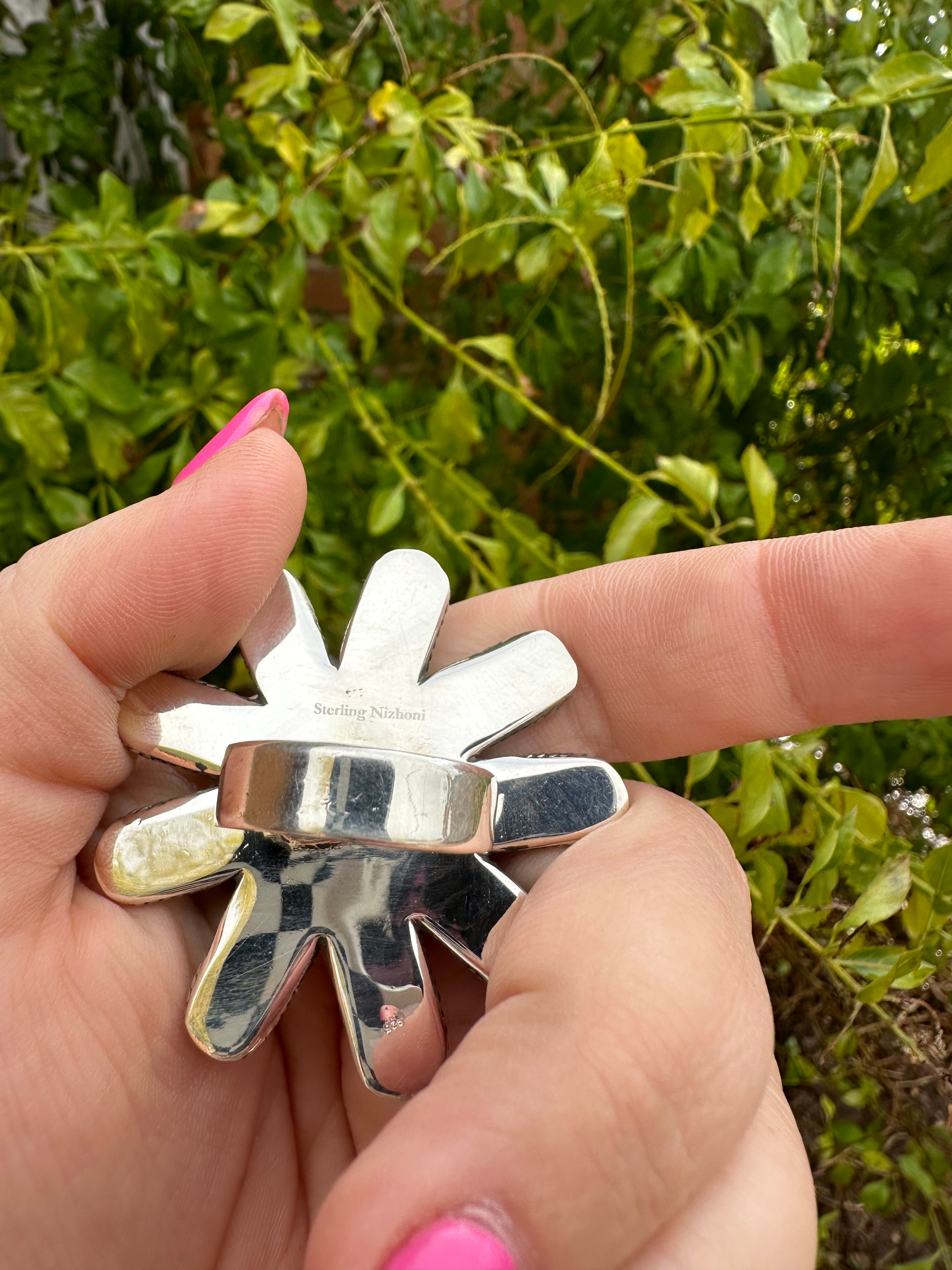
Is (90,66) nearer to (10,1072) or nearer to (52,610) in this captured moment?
(52,610)

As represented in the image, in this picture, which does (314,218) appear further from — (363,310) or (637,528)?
(637,528)

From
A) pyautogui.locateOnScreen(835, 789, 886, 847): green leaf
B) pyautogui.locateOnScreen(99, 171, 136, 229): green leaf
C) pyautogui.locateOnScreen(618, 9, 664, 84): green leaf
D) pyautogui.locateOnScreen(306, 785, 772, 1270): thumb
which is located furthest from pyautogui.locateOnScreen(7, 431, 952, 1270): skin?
pyautogui.locateOnScreen(618, 9, 664, 84): green leaf

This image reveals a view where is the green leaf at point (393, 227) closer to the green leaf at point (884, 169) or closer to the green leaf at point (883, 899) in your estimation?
the green leaf at point (884, 169)

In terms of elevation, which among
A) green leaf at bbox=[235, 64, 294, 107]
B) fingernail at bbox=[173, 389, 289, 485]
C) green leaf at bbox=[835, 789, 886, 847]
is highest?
green leaf at bbox=[235, 64, 294, 107]

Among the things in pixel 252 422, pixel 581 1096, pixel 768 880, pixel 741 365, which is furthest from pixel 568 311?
pixel 581 1096

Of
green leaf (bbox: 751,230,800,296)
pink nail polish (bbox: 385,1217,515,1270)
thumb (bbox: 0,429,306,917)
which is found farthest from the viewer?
green leaf (bbox: 751,230,800,296)

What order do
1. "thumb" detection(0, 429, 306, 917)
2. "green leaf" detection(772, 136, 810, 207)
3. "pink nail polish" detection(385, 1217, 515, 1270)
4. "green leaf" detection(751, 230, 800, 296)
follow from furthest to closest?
1. "green leaf" detection(751, 230, 800, 296)
2. "green leaf" detection(772, 136, 810, 207)
3. "thumb" detection(0, 429, 306, 917)
4. "pink nail polish" detection(385, 1217, 515, 1270)

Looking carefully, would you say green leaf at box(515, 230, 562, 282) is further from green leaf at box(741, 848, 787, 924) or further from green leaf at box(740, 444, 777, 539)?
green leaf at box(741, 848, 787, 924)
